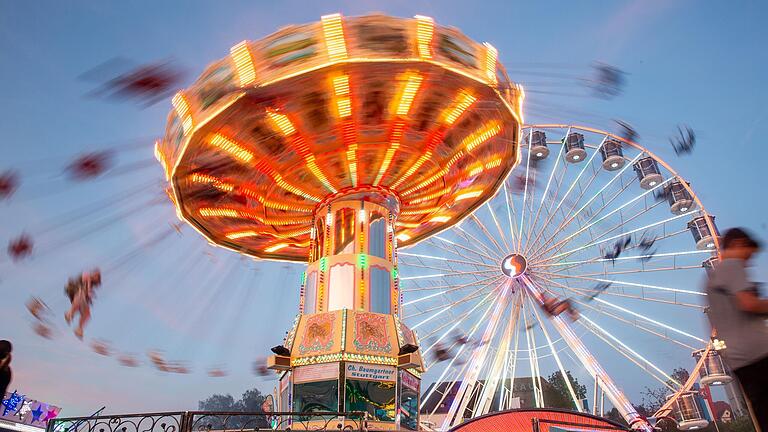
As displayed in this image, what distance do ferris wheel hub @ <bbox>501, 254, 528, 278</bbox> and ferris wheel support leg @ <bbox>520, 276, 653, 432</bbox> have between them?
3.28 ft

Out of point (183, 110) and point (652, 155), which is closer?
point (183, 110)

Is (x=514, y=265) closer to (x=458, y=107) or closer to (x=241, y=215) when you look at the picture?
(x=458, y=107)

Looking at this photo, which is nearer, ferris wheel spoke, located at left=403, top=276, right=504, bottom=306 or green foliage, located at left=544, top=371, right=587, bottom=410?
ferris wheel spoke, located at left=403, top=276, right=504, bottom=306

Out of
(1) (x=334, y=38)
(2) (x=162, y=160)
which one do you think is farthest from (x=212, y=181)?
(1) (x=334, y=38)

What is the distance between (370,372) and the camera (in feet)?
50.2

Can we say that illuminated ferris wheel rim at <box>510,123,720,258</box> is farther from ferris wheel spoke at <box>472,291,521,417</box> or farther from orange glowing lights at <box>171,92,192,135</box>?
orange glowing lights at <box>171,92,192,135</box>

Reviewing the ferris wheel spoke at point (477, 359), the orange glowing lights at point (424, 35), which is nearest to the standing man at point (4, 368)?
the orange glowing lights at point (424, 35)

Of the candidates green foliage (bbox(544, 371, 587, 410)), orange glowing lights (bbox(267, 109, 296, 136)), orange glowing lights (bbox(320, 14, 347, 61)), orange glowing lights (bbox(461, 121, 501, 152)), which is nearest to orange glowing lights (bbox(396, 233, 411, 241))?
orange glowing lights (bbox(461, 121, 501, 152))

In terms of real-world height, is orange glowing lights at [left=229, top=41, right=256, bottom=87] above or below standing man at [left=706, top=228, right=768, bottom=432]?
above

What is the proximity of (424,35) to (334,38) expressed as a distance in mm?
2162

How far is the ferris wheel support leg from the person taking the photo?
68.2ft

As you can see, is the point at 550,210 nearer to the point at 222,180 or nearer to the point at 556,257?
the point at 556,257

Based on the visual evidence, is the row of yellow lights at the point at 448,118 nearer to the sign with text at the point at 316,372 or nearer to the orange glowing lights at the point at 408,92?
the orange glowing lights at the point at 408,92

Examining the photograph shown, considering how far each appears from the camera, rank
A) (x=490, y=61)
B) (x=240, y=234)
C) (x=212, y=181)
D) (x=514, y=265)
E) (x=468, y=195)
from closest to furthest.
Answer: (x=490, y=61), (x=212, y=181), (x=468, y=195), (x=240, y=234), (x=514, y=265)
